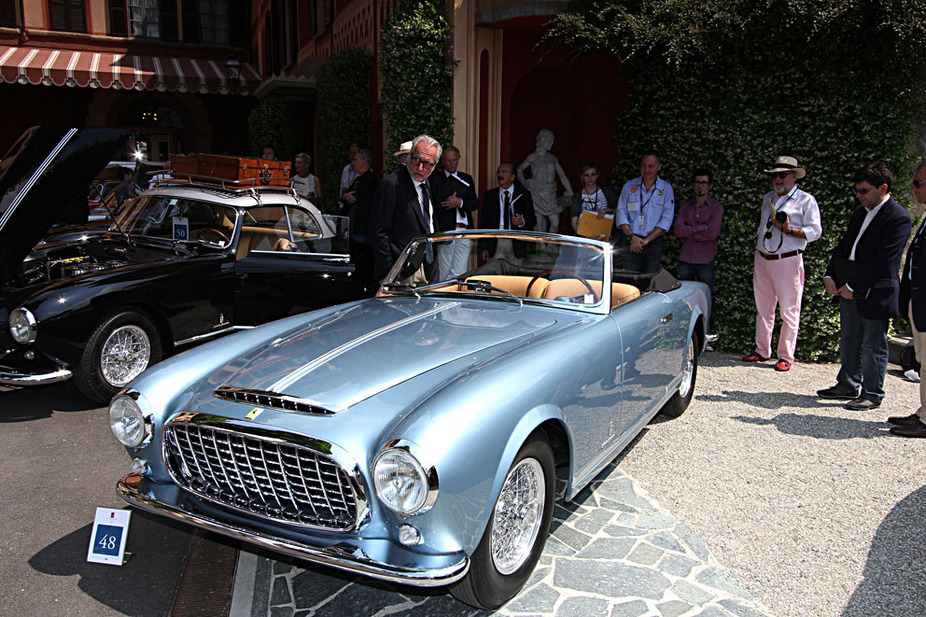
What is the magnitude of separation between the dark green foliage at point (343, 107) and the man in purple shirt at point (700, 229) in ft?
22.8

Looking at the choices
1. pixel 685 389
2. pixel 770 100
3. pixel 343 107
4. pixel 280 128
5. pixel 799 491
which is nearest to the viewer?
pixel 799 491

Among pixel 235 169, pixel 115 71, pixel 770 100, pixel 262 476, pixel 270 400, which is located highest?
pixel 115 71

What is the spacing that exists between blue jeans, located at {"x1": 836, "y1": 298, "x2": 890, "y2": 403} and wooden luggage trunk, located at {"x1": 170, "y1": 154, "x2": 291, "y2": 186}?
576 centimetres

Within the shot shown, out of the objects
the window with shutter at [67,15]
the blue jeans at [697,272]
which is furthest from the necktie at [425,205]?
the window with shutter at [67,15]

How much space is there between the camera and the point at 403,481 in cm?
245

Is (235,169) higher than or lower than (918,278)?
higher

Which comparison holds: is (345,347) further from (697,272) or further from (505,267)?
(697,272)

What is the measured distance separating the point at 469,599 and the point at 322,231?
5231 mm

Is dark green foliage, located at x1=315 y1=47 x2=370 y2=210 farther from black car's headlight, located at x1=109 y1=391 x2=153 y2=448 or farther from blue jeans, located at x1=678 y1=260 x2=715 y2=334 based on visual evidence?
black car's headlight, located at x1=109 y1=391 x2=153 y2=448

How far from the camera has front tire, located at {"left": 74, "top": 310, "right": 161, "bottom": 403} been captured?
5258 millimetres

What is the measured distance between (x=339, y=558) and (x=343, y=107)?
1109 centimetres

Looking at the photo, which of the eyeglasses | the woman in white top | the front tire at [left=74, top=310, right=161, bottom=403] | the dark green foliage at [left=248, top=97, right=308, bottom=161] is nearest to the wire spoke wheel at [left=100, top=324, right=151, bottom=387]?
the front tire at [left=74, top=310, right=161, bottom=403]

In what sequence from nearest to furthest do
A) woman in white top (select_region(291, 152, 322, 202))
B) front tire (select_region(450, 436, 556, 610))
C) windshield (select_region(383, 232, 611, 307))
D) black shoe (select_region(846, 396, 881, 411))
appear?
front tire (select_region(450, 436, 556, 610)) → windshield (select_region(383, 232, 611, 307)) → black shoe (select_region(846, 396, 881, 411)) → woman in white top (select_region(291, 152, 322, 202))

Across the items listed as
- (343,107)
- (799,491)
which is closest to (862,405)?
(799,491)
